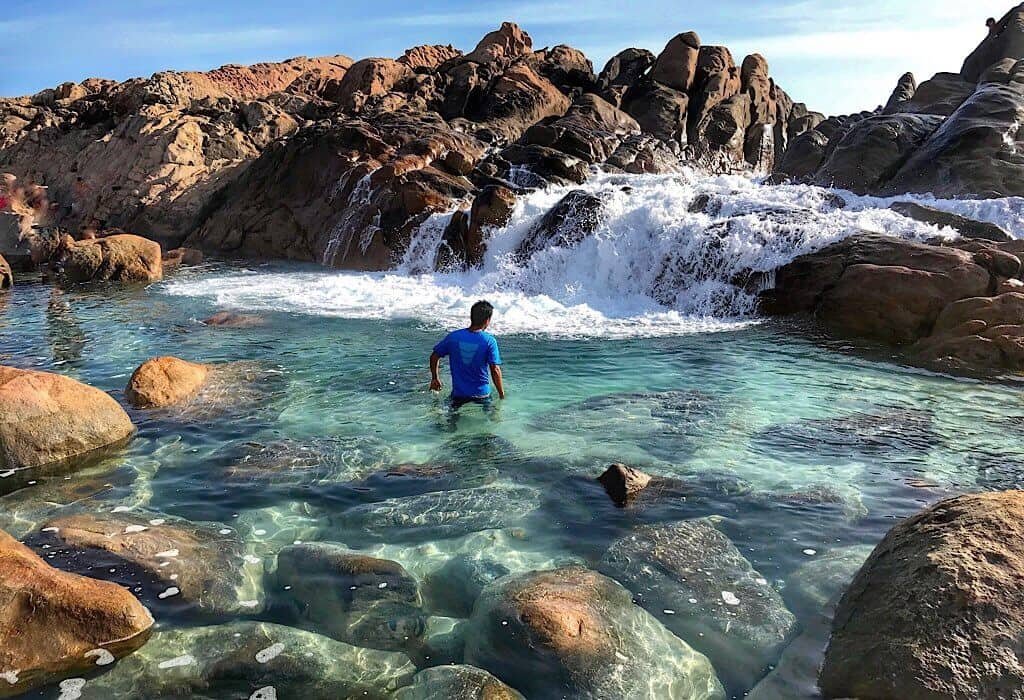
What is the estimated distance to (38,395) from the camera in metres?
6.90

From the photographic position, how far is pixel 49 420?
6.80 meters

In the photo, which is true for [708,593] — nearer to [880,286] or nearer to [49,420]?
[49,420]

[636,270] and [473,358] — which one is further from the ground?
[636,270]

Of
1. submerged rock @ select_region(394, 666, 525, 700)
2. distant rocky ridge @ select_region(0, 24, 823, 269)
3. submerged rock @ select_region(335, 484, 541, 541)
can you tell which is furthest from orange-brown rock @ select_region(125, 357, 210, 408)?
distant rocky ridge @ select_region(0, 24, 823, 269)

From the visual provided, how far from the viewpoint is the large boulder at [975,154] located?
16484 millimetres

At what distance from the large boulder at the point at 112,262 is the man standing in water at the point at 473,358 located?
14.2 m

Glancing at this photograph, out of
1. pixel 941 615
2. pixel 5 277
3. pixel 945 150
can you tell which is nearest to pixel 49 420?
pixel 941 615

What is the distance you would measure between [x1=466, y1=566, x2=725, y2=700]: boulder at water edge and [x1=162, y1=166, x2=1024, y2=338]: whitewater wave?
824 cm

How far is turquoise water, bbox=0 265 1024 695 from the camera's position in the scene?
18.3 ft

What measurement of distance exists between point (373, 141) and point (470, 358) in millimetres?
17338

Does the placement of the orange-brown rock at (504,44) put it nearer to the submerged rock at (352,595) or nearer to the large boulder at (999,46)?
the large boulder at (999,46)

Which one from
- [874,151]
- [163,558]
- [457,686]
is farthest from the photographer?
[874,151]

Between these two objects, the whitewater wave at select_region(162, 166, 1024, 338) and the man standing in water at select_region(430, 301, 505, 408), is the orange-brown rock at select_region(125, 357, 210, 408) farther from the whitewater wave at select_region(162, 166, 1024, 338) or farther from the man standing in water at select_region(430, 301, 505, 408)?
the whitewater wave at select_region(162, 166, 1024, 338)

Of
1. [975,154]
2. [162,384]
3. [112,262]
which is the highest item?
[975,154]
